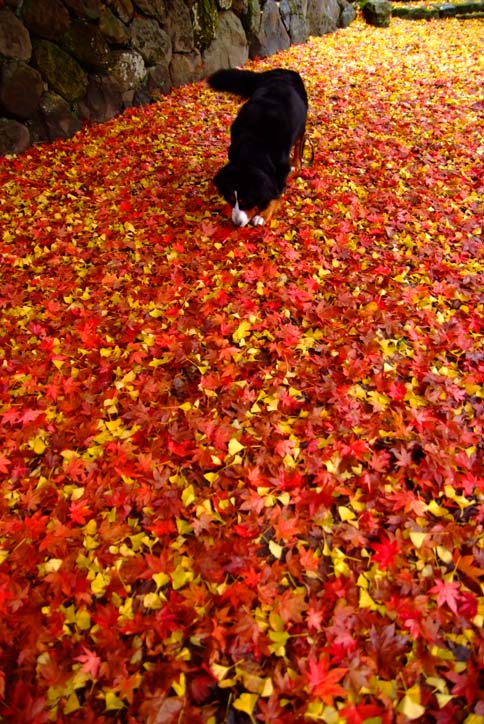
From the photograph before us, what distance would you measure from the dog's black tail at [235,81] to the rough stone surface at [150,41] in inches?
113

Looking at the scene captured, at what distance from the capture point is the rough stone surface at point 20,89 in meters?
5.55

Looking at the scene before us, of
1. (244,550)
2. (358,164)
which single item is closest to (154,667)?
(244,550)

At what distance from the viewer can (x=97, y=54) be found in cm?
641

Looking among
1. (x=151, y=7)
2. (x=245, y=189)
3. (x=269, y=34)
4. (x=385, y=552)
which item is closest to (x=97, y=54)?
(x=151, y=7)

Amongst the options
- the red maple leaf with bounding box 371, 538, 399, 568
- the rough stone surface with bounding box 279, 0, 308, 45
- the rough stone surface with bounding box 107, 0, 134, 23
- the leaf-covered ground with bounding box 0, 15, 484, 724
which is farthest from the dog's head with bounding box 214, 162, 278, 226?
the rough stone surface with bounding box 279, 0, 308, 45

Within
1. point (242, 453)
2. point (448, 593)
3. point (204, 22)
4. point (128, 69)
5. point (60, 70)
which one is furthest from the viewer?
point (204, 22)

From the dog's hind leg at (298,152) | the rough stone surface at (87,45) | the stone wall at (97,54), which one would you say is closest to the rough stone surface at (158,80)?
the stone wall at (97,54)

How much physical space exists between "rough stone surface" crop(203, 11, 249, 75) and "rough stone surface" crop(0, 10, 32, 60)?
3.72 meters

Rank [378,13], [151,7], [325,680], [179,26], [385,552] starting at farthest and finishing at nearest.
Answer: [378,13], [179,26], [151,7], [385,552], [325,680]

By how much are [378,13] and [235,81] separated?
37.3ft

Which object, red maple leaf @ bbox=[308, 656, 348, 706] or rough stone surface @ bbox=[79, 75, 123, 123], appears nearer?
red maple leaf @ bbox=[308, 656, 348, 706]

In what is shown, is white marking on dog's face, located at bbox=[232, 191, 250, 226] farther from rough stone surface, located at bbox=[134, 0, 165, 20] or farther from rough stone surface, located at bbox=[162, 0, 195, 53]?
rough stone surface, located at bbox=[162, 0, 195, 53]

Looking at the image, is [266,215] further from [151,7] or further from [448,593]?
[151,7]

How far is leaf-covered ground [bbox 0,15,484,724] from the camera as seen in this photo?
1847 millimetres
